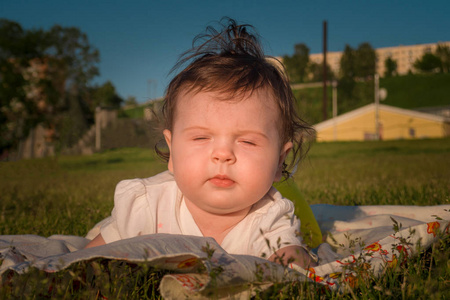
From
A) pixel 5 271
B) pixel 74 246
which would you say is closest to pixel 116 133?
pixel 74 246

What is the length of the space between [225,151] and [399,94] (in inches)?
2574

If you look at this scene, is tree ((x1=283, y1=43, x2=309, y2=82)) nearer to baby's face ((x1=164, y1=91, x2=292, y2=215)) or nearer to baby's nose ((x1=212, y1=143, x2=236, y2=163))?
baby's face ((x1=164, y1=91, x2=292, y2=215))

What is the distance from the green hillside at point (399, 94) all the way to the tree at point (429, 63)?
13780mm

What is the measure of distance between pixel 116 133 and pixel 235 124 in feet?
44.3

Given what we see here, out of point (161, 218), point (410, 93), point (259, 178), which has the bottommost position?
point (161, 218)

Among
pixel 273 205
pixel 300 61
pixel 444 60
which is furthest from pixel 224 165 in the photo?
pixel 444 60

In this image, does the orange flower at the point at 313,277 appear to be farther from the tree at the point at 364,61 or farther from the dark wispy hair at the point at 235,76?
the tree at the point at 364,61

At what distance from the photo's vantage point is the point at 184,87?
95.7 inches

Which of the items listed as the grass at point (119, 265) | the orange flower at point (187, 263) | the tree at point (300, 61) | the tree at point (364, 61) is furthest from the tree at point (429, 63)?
the orange flower at point (187, 263)

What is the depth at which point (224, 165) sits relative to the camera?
211 centimetres

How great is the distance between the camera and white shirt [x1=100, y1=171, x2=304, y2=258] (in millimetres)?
2363

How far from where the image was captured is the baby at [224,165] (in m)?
2.15

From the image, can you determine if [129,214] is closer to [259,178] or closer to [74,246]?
[74,246]

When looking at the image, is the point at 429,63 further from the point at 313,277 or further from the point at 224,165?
the point at 313,277
